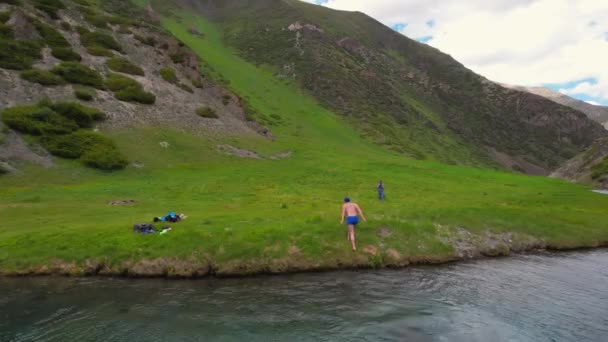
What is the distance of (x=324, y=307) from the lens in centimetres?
1828

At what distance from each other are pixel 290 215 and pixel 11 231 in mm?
20647

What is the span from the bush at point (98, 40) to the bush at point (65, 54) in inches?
261

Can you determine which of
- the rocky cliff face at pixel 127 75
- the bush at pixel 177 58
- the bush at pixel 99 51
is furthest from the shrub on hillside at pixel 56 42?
the bush at pixel 177 58

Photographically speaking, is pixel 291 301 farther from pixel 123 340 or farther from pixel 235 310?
pixel 123 340

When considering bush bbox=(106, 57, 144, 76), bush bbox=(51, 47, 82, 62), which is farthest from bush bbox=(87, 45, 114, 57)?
bush bbox=(51, 47, 82, 62)

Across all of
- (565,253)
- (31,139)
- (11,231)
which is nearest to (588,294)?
(565,253)

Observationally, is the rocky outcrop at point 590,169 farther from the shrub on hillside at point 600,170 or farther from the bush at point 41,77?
the bush at point 41,77

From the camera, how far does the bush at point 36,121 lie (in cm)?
5023

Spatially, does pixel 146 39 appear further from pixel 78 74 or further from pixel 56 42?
pixel 78 74

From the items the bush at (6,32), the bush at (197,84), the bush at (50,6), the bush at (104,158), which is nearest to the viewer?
the bush at (104,158)

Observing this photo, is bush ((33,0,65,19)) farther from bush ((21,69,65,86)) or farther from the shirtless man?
the shirtless man

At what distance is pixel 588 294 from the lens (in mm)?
20578

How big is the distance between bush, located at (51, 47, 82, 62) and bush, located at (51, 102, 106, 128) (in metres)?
15.2

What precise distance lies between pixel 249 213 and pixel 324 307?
15546 millimetres
